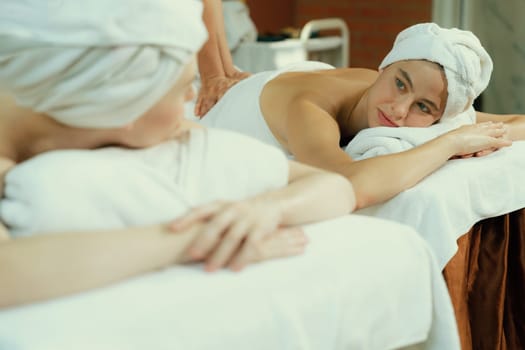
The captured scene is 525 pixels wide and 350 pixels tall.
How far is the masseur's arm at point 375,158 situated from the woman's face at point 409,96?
128mm

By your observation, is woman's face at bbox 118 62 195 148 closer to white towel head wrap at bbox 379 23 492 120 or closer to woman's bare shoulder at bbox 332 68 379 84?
white towel head wrap at bbox 379 23 492 120

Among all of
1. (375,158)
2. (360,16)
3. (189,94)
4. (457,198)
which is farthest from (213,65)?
(360,16)

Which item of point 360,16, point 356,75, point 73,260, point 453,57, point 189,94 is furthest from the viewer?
point 360,16

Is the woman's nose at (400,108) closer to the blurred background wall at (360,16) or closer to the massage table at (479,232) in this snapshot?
the massage table at (479,232)

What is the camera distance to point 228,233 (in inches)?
37.1

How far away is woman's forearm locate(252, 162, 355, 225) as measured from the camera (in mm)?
1037

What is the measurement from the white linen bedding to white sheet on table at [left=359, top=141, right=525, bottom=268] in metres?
0.40

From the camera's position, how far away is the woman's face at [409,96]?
1.86 m

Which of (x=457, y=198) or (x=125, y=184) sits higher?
(x=125, y=184)

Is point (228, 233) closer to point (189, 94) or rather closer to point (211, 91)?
point (189, 94)

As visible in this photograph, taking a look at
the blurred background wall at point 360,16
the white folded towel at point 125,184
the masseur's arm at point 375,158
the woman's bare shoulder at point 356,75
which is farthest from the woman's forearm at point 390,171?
the blurred background wall at point 360,16

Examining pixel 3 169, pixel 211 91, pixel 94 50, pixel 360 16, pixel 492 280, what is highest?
pixel 94 50

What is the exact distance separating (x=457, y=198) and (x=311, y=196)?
0.60 meters

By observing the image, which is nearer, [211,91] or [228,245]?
[228,245]
